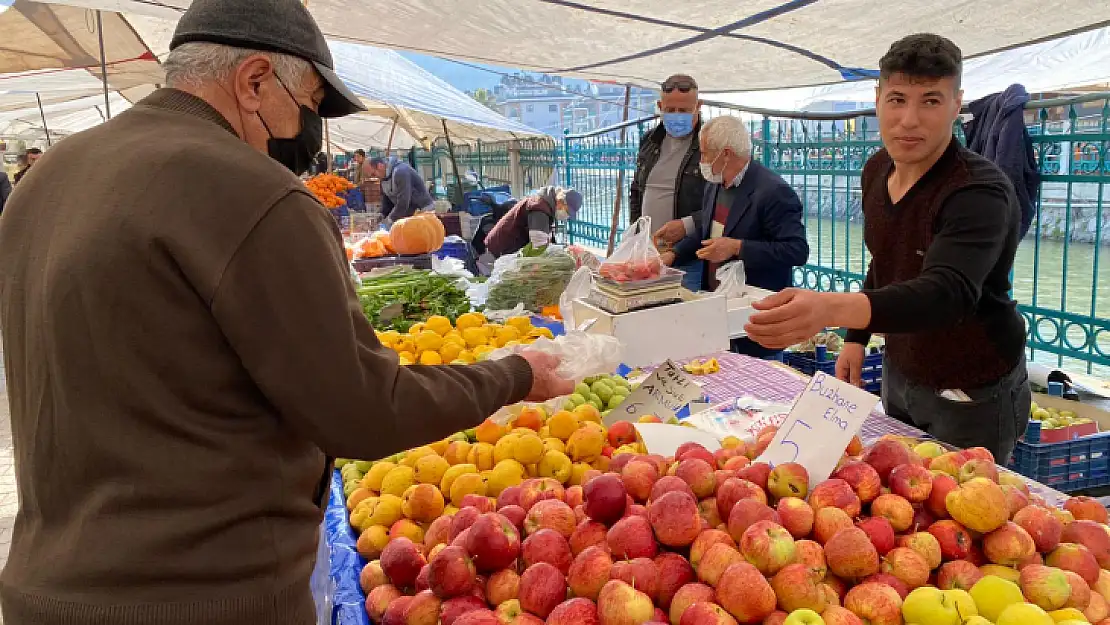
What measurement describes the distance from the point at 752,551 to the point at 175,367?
1.02m

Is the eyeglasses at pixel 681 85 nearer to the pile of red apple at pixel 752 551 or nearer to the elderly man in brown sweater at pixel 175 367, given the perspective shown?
the pile of red apple at pixel 752 551

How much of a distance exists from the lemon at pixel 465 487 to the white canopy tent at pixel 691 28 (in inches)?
131

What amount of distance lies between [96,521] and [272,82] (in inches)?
30.5

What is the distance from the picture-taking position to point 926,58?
2.18m

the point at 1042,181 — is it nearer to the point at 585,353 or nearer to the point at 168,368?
the point at 585,353

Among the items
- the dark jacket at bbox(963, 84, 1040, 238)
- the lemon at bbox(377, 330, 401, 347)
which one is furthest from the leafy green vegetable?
the dark jacket at bbox(963, 84, 1040, 238)

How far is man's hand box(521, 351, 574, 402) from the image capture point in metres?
1.63

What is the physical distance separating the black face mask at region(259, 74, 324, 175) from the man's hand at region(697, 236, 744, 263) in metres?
3.09

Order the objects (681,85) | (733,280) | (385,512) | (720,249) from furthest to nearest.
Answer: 1. (681,85)
2. (720,249)
3. (733,280)
4. (385,512)

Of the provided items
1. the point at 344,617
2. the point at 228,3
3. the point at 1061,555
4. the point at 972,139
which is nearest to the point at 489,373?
the point at 344,617

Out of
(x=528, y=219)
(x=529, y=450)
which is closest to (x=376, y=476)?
(x=529, y=450)

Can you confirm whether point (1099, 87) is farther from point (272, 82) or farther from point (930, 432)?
point (272, 82)

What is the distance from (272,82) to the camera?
131 centimetres

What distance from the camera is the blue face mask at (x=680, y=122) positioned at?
495 cm
